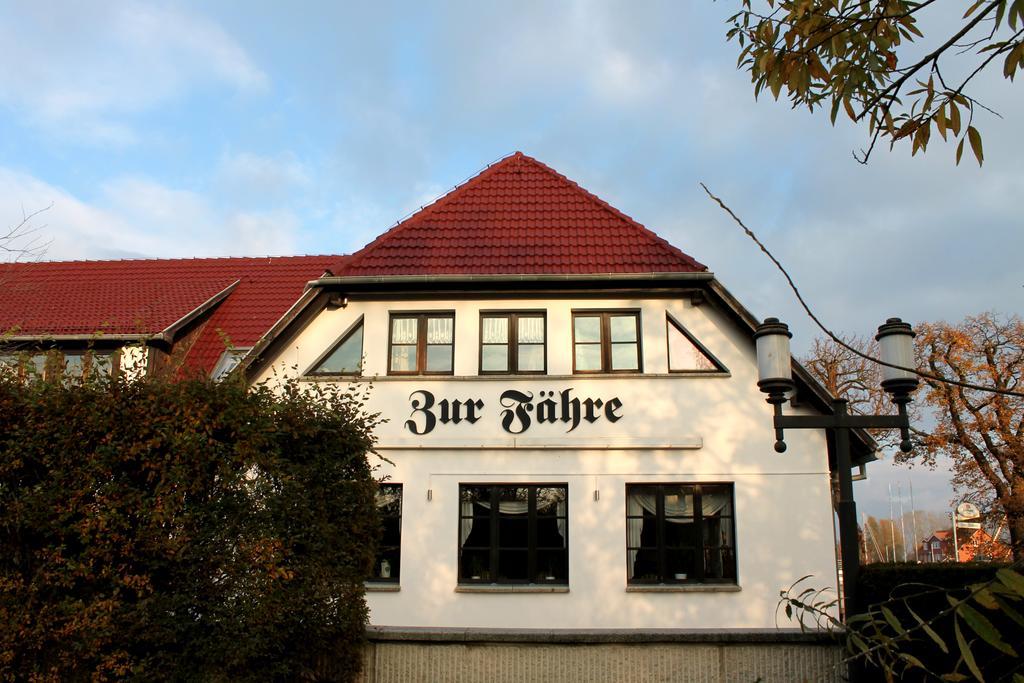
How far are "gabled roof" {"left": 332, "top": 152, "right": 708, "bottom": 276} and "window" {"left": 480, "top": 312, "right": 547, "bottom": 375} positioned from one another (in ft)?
2.75

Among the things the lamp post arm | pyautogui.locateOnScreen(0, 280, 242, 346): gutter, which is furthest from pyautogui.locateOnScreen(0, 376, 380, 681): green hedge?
pyautogui.locateOnScreen(0, 280, 242, 346): gutter

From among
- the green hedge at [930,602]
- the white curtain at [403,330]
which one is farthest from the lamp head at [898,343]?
the white curtain at [403,330]

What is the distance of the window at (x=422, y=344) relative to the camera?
15609 mm

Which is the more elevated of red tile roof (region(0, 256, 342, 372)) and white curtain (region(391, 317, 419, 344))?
red tile roof (region(0, 256, 342, 372))

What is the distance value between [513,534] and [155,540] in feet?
26.9

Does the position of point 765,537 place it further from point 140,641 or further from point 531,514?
point 140,641

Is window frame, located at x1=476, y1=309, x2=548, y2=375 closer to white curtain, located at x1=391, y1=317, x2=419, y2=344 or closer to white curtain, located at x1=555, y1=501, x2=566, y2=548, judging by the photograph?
white curtain, located at x1=391, y1=317, x2=419, y2=344

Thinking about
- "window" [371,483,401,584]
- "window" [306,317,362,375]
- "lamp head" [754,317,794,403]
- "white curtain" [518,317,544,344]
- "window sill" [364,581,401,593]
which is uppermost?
"white curtain" [518,317,544,344]

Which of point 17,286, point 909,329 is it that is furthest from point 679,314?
point 17,286

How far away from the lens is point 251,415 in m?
7.91

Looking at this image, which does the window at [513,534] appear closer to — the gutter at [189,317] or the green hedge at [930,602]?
the green hedge at [930,602]

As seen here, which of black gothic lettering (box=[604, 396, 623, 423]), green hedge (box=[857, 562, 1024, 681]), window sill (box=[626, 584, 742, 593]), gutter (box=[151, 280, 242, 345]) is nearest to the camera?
green hedge (box=[857, 562, 1024, 681])

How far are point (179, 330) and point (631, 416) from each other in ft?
33.0

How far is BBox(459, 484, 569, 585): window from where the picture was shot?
14672 millimetres
